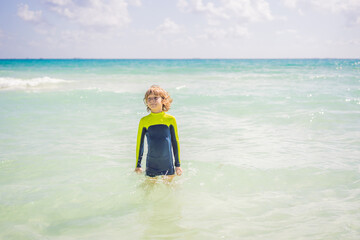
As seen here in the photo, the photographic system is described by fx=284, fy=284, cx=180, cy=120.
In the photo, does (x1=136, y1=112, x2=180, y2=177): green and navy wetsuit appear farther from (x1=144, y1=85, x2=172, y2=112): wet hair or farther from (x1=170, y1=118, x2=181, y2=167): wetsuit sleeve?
(x1=144, y1=85, x2=172, y2=112): wet hair

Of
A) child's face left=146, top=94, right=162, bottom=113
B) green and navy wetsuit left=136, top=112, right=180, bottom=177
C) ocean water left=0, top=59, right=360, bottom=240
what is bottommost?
ocean water left=0, top=59, right=360, bottom=240

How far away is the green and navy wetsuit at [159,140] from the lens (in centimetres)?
395

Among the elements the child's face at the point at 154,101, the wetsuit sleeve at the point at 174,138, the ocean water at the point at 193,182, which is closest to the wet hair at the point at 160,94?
the child's face at the point at 154,101

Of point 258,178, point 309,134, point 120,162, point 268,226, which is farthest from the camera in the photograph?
point 309,134

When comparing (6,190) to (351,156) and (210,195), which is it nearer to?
(210,195)

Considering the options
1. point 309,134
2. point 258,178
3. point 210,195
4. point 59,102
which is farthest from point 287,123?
point 59,102

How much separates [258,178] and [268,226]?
152 cm

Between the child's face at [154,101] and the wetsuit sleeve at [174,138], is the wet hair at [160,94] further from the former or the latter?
the wetsuit sleeve at [174,138]

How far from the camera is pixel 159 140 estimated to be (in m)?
3.97

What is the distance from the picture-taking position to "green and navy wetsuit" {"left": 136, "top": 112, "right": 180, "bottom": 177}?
13.0 ft

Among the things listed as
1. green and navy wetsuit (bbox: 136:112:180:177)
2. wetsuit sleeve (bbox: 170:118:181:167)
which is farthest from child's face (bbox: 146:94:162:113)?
wetsuit sleeve (bbox: 170:118:181:167)

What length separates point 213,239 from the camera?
3.10 m

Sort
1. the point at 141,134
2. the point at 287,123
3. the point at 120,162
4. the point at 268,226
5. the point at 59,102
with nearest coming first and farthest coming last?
1. the point at 268,226
2. the point at 141,134
3. the point at 120,162
4. the point at 287,123
5. the point at 59,102

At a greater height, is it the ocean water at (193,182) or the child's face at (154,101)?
the child's face at (154,101)
